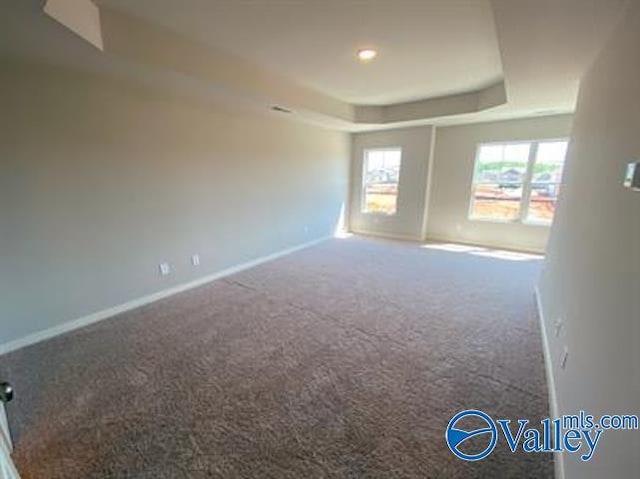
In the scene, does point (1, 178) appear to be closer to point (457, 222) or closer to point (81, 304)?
point (81, 304)

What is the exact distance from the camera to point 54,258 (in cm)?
263

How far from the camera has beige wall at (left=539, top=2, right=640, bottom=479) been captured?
96cm

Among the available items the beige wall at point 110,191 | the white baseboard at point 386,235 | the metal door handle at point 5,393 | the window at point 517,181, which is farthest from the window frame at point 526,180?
the metal door handle at point 5,393

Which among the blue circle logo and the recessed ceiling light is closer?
the blue circle logo

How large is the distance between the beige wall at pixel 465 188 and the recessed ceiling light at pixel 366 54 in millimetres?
3453

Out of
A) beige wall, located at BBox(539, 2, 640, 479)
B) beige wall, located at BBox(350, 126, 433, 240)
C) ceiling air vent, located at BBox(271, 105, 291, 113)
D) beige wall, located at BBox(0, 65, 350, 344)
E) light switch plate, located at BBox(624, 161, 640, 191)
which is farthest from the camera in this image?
beige wall, located at BBox(350, 126, 433, 240)

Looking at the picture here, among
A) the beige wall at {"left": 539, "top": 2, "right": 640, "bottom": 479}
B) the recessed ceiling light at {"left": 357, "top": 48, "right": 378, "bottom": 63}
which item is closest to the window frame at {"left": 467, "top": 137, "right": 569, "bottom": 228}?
the beige wall at {"left": 539, "top": 2, "right": 640, "bottom": 479}

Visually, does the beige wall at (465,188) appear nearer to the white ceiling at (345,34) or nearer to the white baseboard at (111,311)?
the white ceiling at (345,34)

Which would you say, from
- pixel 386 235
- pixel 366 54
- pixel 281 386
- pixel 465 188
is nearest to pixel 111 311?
pixel 281 386

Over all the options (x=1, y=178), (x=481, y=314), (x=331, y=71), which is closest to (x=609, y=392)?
(x=481, y=314)

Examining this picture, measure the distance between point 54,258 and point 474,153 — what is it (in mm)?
6344

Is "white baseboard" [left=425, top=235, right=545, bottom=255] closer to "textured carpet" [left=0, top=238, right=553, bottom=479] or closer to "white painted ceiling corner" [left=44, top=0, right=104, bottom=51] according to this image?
"textured carpet" [left=0, top=238, right=553, bottom=479]

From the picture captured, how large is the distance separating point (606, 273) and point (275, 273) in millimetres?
3556

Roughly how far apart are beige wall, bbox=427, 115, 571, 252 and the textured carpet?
7.94ft
